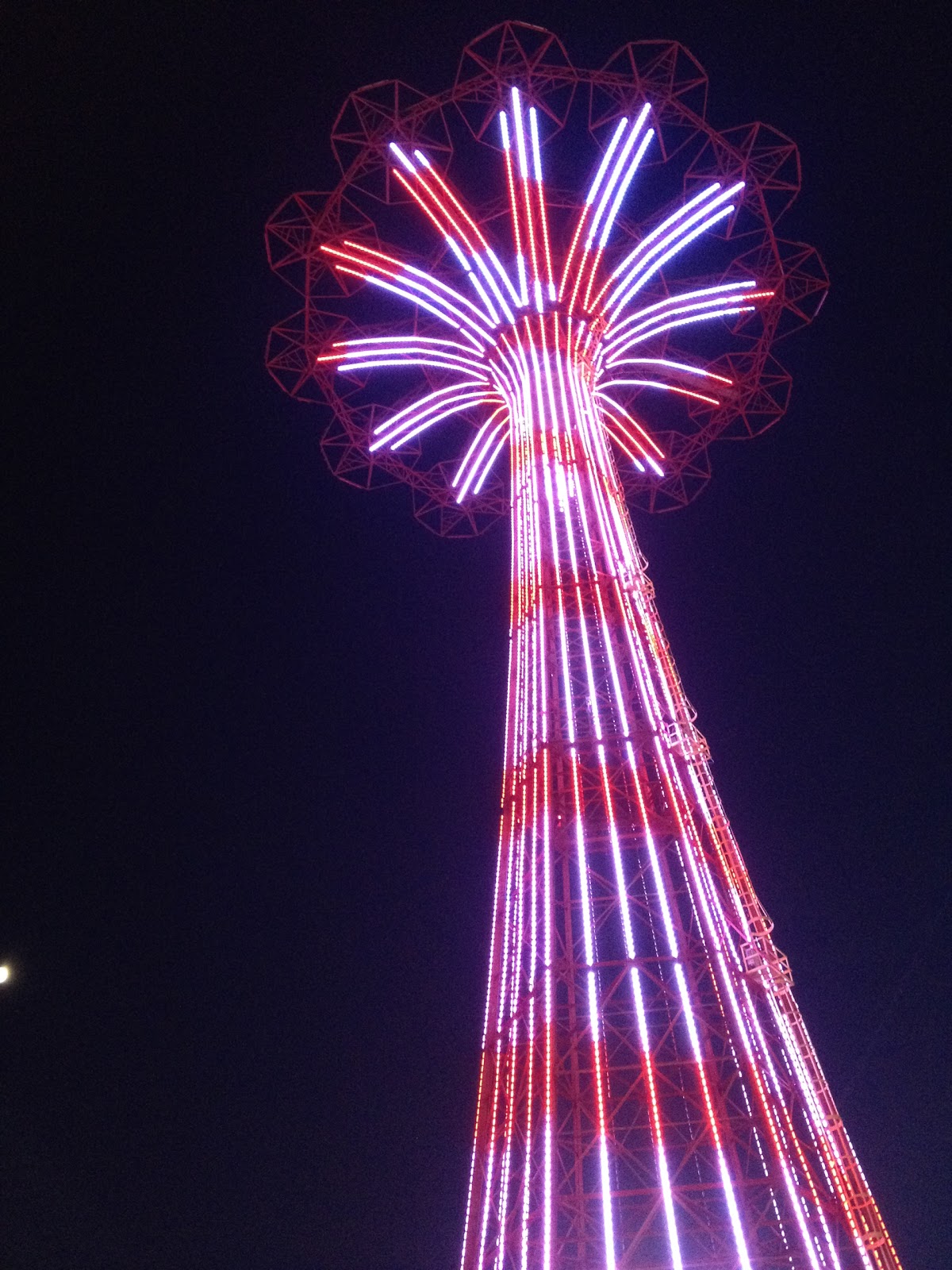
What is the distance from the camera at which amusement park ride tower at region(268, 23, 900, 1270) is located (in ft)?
46.0

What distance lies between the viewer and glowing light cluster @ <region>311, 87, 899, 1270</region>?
1373 centimetres

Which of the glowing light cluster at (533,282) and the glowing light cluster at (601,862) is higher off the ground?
the glowing light cluster at (533,282)

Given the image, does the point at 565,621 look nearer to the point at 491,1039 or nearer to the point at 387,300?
the point at 491,1039

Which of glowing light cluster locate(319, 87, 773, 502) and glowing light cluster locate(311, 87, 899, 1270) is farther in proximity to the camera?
glowing light cluster locate(319, 87, 773, 502)

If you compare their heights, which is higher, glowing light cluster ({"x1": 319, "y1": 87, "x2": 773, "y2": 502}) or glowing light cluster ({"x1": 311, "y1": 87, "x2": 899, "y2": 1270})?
glowing light cluster ({"x1": 319, "y1": 87, "x2": 773, "y2": 502})

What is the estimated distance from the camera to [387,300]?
2862cm

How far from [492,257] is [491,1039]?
51.0 feet

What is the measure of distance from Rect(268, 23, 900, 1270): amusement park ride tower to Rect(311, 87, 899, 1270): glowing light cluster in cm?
5

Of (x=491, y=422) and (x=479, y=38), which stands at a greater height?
(x=491, y=422)

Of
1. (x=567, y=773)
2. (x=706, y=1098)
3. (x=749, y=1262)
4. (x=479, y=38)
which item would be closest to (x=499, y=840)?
(x=567, y=773)

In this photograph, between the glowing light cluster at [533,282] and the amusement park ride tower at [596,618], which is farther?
the glowing light cluster at [533,282]

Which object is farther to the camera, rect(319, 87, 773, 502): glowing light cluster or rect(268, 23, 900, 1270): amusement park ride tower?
A: rect(319, 87, 773, 502): glowing light cluster

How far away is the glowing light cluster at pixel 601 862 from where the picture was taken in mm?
13734

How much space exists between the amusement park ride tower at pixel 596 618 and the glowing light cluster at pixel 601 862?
54 mm
